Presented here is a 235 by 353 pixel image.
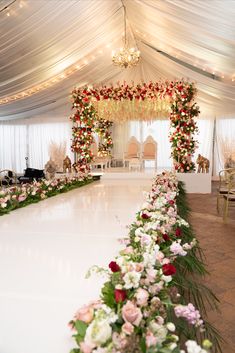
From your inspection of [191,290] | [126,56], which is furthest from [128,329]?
[126,56]

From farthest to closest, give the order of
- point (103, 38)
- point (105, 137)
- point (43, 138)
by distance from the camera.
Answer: point (43, 138), point (105, 137), point (103, 38)

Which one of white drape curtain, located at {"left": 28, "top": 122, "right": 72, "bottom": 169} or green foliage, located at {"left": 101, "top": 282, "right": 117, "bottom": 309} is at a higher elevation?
white drape curtain, located at {"left": 28, "top": 122, "right": 72, "bottom": 169}

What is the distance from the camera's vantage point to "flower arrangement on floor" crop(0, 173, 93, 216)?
381cm

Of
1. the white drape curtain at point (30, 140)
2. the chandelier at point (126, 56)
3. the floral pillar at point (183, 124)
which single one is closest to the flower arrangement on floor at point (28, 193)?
the chandelier at point (126, 56)

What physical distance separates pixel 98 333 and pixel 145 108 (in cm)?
849

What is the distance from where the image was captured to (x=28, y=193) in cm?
434

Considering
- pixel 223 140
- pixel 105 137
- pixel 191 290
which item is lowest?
pixel 191 290

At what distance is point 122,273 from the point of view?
1184mm

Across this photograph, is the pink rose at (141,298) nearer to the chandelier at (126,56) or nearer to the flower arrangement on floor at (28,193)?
the flower arrangement on floor at (28,193)

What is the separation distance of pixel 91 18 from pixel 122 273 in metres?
5.98

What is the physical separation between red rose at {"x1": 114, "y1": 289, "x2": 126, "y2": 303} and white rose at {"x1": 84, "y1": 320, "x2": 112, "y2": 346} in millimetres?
155

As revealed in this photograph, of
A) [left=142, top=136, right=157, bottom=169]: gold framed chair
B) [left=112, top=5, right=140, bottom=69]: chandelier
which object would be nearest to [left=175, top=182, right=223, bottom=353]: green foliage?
[left=112, top=5, right=140, bottom=69]: chandelier

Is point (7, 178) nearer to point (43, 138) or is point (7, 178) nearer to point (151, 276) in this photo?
point (43, 138)

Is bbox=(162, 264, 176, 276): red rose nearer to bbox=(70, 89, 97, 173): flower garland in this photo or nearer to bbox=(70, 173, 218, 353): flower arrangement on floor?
bbox=(70, 173, 218, 353): flower arrangement on floor
